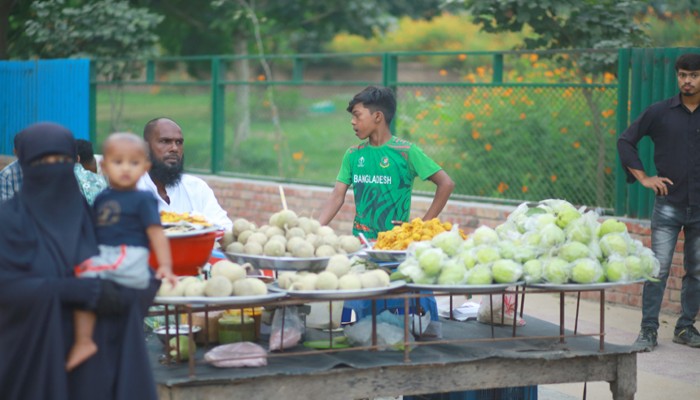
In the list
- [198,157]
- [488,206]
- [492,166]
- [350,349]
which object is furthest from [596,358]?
[198,157]

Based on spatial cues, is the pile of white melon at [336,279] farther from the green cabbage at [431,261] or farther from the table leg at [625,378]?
the table leg at [625,378]

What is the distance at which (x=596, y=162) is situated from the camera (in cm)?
1179

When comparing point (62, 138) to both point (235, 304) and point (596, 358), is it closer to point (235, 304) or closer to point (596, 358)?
point (235, 304)

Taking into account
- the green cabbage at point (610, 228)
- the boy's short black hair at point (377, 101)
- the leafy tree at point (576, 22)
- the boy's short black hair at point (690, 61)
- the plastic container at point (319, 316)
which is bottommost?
the plastic container at point (319, 316)

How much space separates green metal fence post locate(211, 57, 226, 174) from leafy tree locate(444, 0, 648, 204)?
4073mm

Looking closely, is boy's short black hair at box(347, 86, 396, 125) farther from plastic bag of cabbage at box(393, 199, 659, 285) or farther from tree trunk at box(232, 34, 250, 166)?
tree trunk at box(232, 34, 250, 166)

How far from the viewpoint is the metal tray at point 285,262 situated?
5176mm

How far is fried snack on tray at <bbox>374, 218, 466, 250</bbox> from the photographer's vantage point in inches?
225

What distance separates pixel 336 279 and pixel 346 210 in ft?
27.0

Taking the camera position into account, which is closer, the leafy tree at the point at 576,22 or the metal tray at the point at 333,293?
the metal tray at the point at 333,293

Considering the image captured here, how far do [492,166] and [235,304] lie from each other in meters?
8.17

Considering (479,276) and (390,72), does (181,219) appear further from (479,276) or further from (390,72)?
(390,72)

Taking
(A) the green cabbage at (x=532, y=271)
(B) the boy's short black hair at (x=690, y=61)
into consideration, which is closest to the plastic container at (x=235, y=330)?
(A) the green cabbage at (x=532, y=271)

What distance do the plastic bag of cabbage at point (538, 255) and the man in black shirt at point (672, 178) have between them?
2.86m
